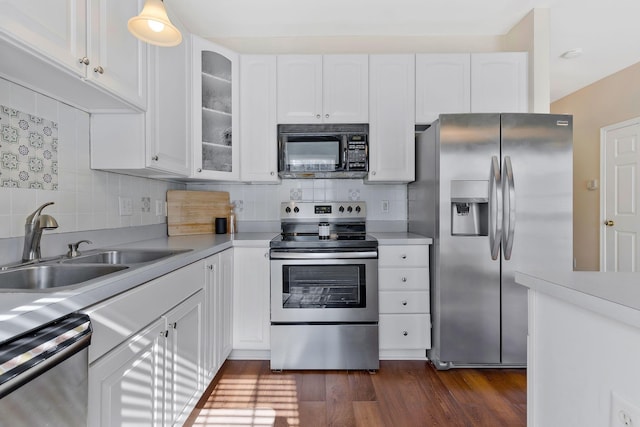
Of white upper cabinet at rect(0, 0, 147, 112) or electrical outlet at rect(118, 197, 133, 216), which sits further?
electrical outlet at rect(118, 197, 133, 216)

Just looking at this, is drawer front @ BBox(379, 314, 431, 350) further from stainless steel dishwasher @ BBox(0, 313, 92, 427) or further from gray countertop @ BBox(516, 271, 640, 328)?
stainless steel dishwasher @ BBox(0, 313, 92, 427)

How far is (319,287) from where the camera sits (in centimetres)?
224

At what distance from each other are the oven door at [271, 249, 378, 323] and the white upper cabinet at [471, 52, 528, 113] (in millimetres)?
1572

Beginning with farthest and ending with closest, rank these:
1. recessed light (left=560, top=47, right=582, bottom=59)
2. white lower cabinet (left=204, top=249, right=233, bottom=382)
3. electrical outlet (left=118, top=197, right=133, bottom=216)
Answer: recessed light (left=560, top=47, right=582, bottom=59), electrical outlet (left=118, top=197, right=133, bottom=216), white lower cabinet (left=204, top=249, right=233, bottom=382)

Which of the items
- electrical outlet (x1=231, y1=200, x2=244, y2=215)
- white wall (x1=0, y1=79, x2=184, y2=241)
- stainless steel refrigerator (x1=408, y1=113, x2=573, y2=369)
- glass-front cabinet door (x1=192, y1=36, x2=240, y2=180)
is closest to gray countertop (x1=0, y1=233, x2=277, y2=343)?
white wall (x1=0, y1=79, x2=184, y2=241)

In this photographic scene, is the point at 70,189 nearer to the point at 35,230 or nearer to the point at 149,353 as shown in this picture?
the point at 35,230

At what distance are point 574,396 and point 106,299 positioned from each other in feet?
4.33

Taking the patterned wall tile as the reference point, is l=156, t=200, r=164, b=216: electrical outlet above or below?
below

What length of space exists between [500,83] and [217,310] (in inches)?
106

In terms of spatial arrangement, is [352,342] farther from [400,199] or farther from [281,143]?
[281,143]

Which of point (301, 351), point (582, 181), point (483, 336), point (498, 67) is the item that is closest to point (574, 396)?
point (483, 336)

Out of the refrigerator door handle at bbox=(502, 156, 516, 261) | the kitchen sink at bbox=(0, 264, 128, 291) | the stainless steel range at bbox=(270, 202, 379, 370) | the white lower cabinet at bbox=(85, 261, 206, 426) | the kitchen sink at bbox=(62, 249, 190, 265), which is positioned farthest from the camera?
the stainless steel range at bbox=(270, 202, 379, 370)

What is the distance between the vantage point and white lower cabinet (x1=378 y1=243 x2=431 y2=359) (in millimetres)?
2326

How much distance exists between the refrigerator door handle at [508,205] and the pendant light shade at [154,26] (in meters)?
2.02
